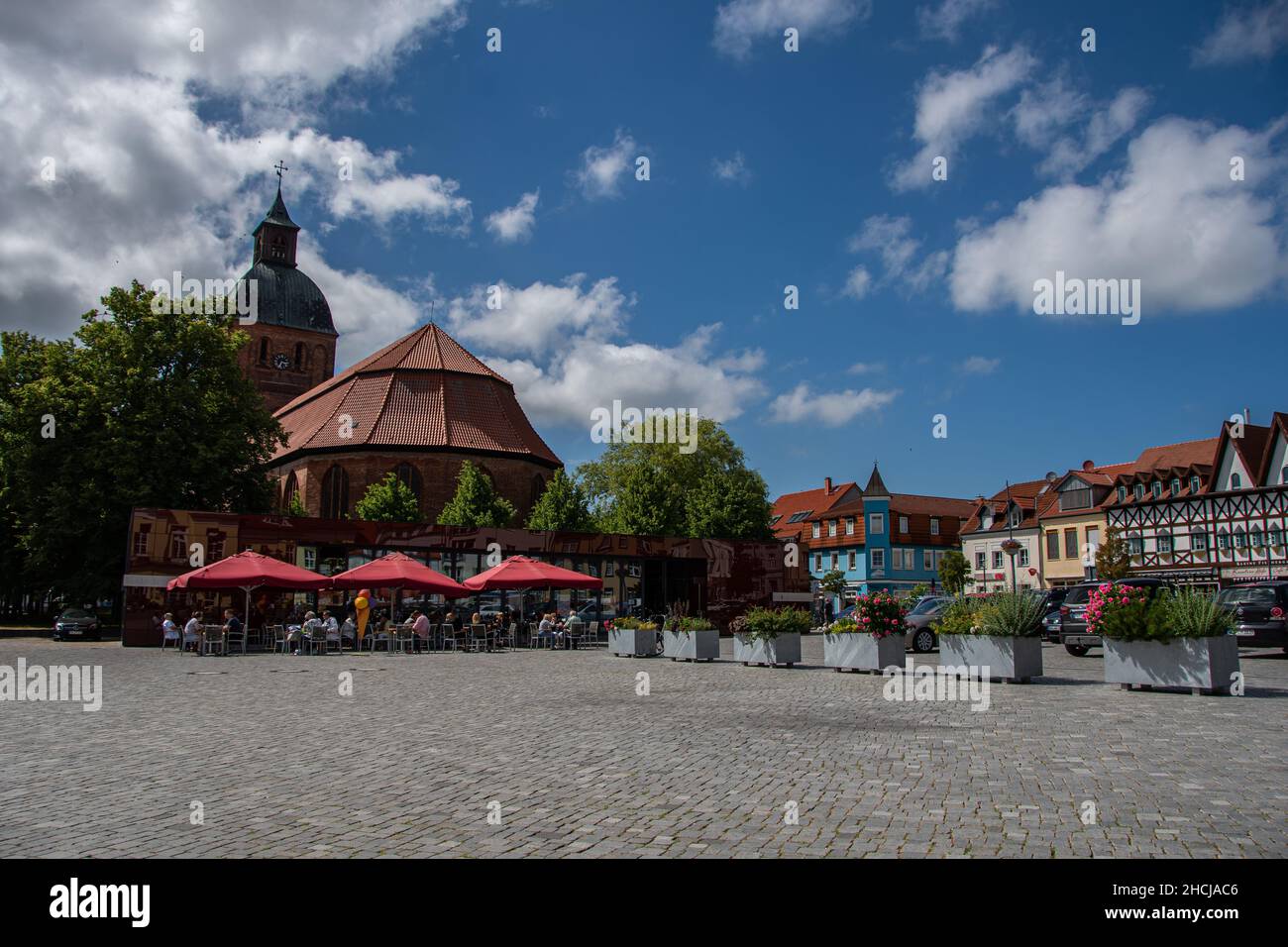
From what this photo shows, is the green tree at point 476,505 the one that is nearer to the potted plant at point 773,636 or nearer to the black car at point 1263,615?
the potted plant at point 773,636

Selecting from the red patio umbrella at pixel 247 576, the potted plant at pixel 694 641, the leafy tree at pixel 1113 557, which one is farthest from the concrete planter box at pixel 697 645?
the leafy tree at pixel 1113 557

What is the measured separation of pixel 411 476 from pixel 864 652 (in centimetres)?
4588

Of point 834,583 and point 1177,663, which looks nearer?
point 1177,663

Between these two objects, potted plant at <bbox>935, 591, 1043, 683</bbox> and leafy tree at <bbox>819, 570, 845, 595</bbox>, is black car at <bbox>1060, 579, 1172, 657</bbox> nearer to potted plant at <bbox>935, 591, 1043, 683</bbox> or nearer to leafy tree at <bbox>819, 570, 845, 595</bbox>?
potted plant at <bbox>935, 591, 1043, 683</bbox>

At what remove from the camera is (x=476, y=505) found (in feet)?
186

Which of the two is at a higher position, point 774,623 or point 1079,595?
point 1079,595

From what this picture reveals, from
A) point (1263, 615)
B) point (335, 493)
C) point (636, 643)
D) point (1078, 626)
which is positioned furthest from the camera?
point (335, 493)

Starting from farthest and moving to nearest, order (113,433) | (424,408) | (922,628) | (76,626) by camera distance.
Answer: (424,408) → (113,433) → (76,626) → (922,628)

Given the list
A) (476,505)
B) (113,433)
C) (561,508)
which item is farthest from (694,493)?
(113,433)

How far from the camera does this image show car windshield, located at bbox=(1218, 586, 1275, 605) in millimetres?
22891

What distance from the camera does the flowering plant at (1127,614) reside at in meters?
14.4

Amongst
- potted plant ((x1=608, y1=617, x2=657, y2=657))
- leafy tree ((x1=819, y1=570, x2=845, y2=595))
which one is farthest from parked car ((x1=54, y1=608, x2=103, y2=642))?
leafy tree ((x1=819, y1=570, x2=845, y2=595))

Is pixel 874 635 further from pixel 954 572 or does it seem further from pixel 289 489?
pixel 289 489

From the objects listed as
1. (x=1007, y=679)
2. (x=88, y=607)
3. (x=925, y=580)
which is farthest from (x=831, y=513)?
Answer: (x=1007, y=679)
